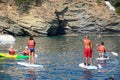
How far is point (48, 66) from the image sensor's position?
31.3m

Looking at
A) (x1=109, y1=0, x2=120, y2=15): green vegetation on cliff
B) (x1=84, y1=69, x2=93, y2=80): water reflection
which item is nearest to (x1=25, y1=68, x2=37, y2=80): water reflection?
(x1=84, y1=69, x2=93, y2=80): water reflection

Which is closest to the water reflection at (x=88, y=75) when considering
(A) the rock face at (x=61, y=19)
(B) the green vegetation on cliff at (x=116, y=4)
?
(A) the rock face at (x=61, y=19)

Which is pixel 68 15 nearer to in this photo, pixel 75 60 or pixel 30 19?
pixel 30 19

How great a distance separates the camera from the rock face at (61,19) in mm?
78000

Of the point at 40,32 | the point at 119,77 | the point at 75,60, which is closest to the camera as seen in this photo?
the point at 119,77

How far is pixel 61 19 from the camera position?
82.8 meters

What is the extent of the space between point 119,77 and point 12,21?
54400 millimetres

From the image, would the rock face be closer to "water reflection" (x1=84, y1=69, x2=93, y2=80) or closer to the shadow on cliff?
the shadow on cliff

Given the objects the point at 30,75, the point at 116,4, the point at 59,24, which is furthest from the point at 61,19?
the point at 30,75

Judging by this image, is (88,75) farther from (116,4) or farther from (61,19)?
(116,4)

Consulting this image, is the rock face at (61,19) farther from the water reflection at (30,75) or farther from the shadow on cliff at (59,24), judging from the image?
the water reflection at (30,75)

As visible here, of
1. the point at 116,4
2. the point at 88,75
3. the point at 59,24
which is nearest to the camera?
the point at 88,75

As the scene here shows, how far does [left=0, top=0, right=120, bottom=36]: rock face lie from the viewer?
78.0m

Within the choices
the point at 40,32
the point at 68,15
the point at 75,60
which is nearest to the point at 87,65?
the point at 75,60
